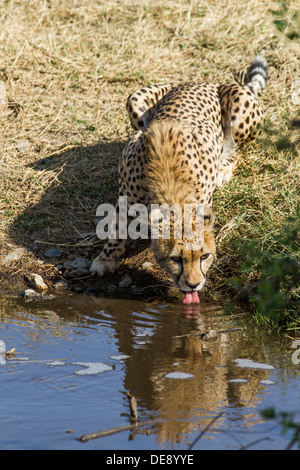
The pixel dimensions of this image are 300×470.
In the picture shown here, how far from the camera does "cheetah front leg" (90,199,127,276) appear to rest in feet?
17.6

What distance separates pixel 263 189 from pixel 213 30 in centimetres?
297

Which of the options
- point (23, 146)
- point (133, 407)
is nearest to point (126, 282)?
point (23, 146)

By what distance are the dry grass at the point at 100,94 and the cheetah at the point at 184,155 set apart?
283 millimetres

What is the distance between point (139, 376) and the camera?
374 cm

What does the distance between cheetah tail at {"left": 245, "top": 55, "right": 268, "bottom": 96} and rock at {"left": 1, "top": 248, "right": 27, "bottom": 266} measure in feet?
9.12

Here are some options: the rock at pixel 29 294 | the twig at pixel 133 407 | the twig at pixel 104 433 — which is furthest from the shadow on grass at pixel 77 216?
the twig at pixel 104 433

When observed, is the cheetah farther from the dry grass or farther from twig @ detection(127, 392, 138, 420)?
twig @ detection(127, 392, 138, 420)

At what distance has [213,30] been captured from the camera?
25.7 ft

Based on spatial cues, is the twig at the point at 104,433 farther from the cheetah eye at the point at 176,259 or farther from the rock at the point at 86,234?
the rock at the point at 86,234

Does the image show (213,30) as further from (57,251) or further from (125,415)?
(125,415)

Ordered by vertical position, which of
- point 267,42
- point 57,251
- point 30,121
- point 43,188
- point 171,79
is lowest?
point 57,251

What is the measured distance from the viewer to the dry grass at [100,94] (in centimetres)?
566

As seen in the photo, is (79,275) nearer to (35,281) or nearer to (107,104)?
(35,281)
